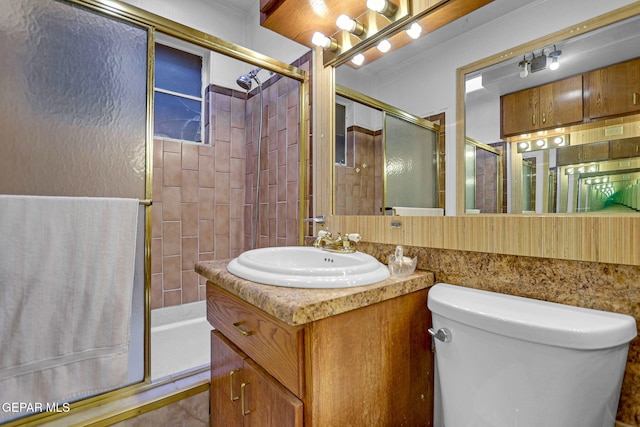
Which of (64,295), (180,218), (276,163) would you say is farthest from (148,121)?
(180,218)

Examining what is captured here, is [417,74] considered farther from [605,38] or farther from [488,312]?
[488,312]

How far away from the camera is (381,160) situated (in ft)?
4.02

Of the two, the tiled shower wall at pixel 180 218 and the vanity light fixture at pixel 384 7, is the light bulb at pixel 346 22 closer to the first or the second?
the vanity light fixture at pixel 384 7

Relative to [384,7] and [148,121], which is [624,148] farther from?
[148,121]

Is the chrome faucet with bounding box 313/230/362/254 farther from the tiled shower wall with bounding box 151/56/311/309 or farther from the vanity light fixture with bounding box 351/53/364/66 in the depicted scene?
the vanity light fixture with bounding box 351/53/364/66

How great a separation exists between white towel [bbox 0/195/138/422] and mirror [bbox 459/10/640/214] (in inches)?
49.4

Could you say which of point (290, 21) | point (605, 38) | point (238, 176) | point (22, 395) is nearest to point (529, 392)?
point (605, 38)

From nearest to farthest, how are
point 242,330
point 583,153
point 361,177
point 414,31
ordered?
point 583,153, point 242,330, point 414,31, point 361,177

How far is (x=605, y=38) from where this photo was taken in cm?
72

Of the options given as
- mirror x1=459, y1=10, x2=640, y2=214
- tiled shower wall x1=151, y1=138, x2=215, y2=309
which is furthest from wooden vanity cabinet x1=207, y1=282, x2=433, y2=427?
tiled shower wall x1=151, y1=138, x2=215, y2=309

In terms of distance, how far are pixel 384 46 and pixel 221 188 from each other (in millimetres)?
1616

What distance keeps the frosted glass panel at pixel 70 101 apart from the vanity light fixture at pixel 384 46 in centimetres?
99

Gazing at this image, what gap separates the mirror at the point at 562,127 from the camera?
2.23ft

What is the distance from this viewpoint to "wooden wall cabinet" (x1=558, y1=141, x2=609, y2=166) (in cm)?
70
